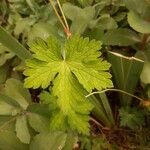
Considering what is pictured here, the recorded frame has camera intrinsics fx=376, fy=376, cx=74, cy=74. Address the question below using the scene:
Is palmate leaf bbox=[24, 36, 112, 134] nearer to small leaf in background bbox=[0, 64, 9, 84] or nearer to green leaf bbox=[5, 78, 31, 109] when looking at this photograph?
green leaf bbox=[5, 78, 31, 109]

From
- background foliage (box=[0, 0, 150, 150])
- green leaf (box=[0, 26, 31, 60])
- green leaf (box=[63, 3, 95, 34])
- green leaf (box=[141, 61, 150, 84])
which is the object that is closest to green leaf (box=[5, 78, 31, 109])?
background foliage (box=[0, 0, 150, 150])

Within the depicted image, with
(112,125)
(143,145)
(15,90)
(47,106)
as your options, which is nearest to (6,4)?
(15,90)

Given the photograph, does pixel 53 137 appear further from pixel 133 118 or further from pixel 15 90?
pixel 133 118

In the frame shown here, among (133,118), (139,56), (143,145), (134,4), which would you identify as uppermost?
(134,4)

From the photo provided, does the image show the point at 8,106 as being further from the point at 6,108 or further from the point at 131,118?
the point at 131,118

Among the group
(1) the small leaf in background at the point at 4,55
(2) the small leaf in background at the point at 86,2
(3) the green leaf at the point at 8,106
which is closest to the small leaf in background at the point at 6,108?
(3) the green leaf at the point at 8,106

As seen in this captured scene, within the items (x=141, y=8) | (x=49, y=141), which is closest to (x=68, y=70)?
(x=49, y=141)
